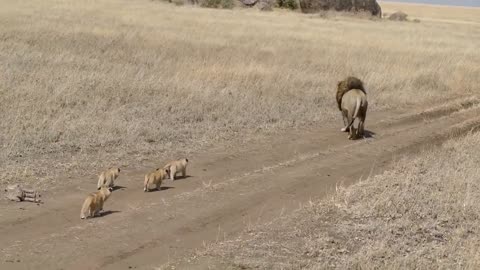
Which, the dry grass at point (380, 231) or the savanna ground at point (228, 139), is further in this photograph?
the savanna ground at point (228, 139)

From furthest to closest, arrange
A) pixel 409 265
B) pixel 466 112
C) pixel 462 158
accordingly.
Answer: pixel 466 112
pixel 462 158
pixel 409 265

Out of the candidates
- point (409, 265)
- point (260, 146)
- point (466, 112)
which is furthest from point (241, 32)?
point (409, 265)

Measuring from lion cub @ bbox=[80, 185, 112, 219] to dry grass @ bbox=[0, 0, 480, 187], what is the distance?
5.31ft

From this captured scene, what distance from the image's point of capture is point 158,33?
90.2 ft

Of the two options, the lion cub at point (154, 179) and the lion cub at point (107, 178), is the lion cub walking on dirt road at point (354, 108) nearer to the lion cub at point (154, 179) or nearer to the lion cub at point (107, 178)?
the lion cub at point (154, 179)

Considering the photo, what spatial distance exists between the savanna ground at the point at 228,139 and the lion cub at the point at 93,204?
0.61 feet

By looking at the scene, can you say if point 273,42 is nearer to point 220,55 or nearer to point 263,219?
point 220,55

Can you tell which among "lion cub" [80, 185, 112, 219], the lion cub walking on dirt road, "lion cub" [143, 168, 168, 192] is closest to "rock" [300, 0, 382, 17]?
the lion cub walking on dirt road

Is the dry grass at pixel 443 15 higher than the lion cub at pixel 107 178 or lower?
lower

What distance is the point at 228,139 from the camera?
506 inches

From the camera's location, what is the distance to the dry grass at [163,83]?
11.5 metres

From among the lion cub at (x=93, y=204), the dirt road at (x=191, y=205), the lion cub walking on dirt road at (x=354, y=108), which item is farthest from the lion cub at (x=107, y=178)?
the lion cub walking on dirt road at (x=354, y=108)

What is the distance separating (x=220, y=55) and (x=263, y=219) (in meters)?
15.2

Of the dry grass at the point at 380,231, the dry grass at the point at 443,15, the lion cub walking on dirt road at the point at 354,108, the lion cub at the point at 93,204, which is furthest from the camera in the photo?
the dry grass at the point at 443,15
